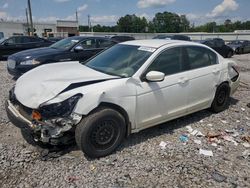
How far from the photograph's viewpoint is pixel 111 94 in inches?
126

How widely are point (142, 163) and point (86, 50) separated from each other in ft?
17.7

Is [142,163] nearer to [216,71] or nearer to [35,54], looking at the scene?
[216,71]

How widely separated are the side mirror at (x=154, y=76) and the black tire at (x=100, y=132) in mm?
693

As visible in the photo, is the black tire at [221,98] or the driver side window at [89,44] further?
the driver side window at [89,44]

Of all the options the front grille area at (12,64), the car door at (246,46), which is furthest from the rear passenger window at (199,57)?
the car door at (246,46)

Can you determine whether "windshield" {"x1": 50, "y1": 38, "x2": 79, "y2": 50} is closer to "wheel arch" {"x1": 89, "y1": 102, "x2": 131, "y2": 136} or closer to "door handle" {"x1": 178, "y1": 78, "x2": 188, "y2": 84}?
"door handle" {"x1": 178, "y1": 78, "x2": 188, "y2": 84}

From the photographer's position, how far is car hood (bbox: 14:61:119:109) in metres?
3.06

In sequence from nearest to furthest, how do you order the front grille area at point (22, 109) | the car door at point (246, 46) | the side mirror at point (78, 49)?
the front grille area at point (22, 109) → the side mirror at point (78, 49) → the car door at point (246, 46)

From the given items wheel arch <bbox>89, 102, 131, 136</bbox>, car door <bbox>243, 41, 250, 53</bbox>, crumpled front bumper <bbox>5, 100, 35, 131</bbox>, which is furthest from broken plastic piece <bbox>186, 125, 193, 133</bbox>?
car door <bbox>243, 41, 250, 53</bbox>

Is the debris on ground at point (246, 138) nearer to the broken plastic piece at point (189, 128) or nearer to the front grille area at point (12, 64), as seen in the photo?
the broken plastic piece at point (189, 128)

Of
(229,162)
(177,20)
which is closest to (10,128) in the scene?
(229,162)

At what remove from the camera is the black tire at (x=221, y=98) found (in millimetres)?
4953

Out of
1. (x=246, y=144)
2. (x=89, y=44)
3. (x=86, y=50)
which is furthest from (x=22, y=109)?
(x=89, y=44)

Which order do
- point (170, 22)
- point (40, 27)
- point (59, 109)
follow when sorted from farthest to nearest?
1. point (170, 22)
2. point (40, 27)
3. point (59, 109)
